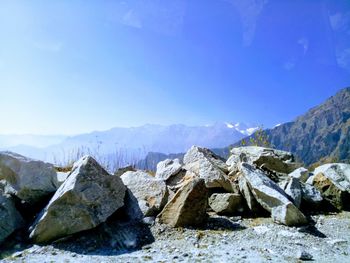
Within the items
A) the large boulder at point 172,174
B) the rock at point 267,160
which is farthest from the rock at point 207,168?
the rock at point 267,160

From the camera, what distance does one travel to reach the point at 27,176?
7410mm

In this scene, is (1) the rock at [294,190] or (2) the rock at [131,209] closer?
(2) the rock at [131,209]

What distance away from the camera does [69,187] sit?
670 cm

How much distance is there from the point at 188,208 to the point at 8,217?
3894mm

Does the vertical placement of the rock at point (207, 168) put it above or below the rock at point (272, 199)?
above

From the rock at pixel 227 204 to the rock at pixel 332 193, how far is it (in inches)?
118

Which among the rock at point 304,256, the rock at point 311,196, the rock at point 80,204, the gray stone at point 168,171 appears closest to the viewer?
the rock at point 304,256

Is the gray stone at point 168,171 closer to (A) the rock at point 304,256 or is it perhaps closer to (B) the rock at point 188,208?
(B) the rock at point 188,208

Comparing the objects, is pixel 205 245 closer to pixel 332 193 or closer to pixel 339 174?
pixel 332 193

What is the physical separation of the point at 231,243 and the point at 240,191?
101 inches

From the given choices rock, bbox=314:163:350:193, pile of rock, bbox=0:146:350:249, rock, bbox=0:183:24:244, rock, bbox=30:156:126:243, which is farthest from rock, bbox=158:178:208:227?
rock, bbox=314:163:350:193

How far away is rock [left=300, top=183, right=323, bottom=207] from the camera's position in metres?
8.80

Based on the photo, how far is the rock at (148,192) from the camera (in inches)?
301

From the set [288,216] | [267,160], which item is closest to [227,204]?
[288,216]
